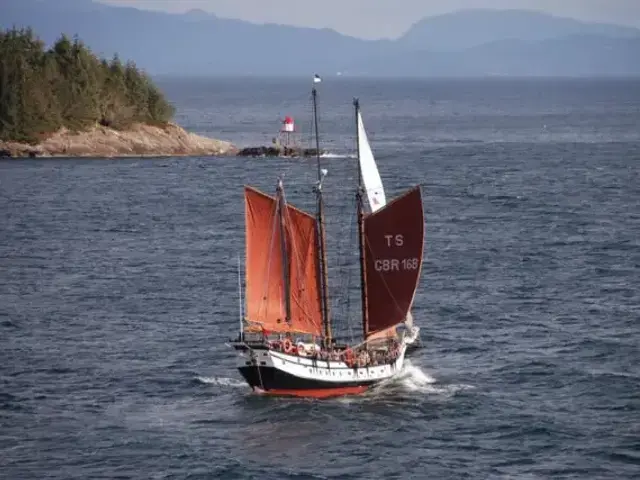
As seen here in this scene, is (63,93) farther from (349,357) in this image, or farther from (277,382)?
(277,382)

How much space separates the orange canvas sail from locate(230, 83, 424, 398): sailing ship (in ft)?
0.16

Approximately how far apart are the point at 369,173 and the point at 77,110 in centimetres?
11730

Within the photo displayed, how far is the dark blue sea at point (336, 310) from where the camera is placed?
193 ft

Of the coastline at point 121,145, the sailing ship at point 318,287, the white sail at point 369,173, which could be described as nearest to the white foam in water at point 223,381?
the sailing ship at point 318,287

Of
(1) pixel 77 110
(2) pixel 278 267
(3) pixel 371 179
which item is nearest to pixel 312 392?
(2) pixel 278 267

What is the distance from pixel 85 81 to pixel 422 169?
4995 centimetres

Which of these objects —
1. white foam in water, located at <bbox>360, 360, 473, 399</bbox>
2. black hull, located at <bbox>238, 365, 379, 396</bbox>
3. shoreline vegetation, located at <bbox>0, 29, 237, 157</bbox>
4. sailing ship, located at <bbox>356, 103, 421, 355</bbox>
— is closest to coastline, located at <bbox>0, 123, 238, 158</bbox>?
shoreline vegetation, located at <bbox>0, 29, 237, 157</bbox>

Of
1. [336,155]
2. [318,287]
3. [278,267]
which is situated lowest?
[318,287]

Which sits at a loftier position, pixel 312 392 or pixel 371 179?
pixel 371 179

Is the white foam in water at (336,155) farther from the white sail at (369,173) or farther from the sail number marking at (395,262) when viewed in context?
the white sail at (369,173)

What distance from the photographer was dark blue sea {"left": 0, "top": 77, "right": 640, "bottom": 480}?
58.7 meters

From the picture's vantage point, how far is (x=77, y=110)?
182000 millimetres

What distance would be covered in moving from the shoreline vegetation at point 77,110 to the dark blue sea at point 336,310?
1597 inches

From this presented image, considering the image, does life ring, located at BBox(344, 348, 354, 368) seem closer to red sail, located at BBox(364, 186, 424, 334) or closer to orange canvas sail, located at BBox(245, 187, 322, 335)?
orange canvas sail, located at BBox(245, 187, 322, 335)
